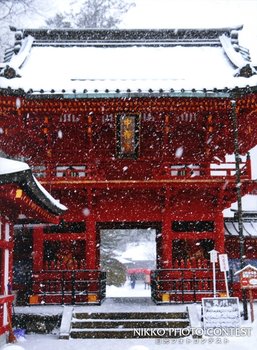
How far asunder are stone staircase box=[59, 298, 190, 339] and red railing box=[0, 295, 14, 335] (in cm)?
132

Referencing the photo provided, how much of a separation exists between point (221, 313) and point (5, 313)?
5.08 meters

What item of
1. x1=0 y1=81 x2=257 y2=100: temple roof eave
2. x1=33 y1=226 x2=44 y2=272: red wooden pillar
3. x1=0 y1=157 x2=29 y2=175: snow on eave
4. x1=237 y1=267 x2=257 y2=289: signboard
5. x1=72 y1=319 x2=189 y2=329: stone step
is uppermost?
x1=0 y1=81 x2=257 y2=100: temple roof eave

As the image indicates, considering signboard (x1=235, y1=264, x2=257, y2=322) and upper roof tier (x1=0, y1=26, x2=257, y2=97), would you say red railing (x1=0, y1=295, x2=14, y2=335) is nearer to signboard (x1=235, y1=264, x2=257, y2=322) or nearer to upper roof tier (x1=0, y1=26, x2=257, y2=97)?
signboard (x1=235, y1=264, x2=257, y2=322)

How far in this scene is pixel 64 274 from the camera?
49.6 feet

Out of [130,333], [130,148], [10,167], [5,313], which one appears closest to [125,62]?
[130,148]

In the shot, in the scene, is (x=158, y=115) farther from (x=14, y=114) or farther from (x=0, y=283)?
(x=0, y=283)

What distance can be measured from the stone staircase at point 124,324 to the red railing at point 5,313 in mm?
1317

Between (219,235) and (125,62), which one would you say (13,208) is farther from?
(125,62)

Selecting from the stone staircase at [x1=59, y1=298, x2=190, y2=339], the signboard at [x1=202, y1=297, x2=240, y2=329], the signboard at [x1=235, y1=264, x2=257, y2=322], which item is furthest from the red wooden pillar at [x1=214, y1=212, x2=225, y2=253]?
the signboard at [x1=202, y1=297, x2=240, y2=329]

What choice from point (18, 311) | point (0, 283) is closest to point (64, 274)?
point (18, 311)

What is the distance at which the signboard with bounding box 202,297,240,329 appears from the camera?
1127 centimetres

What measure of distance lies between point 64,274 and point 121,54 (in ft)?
30.6

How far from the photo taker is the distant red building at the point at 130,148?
1441cm

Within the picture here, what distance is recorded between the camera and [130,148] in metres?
15.6
